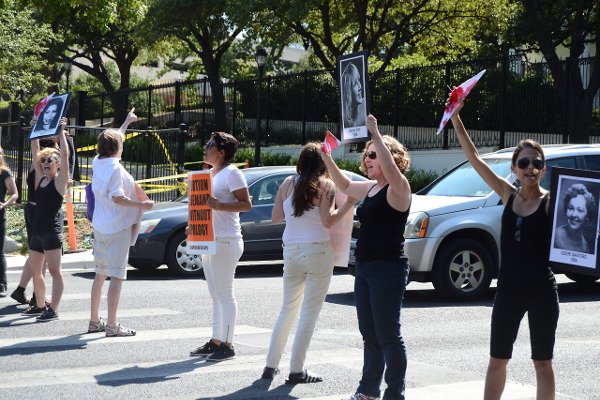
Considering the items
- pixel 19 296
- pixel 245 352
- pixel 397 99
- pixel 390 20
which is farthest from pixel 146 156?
pixel 390 20

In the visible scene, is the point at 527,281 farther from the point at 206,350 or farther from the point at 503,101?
the point at 503,101

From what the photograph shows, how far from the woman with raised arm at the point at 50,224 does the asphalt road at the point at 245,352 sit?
344 millimetres

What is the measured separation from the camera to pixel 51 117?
9.74 metres

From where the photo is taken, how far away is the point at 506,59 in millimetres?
21328

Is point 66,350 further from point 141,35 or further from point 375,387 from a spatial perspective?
point 141,35

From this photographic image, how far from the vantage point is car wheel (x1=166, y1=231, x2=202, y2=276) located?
12.7m

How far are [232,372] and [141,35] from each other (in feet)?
98.7

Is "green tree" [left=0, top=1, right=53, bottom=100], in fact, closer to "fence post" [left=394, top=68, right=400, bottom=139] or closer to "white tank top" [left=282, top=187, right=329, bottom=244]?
"fence post" [left=394, top=68, right=400, bottom=139]

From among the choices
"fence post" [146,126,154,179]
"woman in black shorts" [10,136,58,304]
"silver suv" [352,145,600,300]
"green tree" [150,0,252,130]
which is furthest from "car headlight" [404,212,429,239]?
"green tree" [150,0,252,130]

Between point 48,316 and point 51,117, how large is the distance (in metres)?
2.22

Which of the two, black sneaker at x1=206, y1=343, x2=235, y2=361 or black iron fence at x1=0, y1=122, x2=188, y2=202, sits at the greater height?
black iron fence at x1=0, y1=122, x2=188, y2=202

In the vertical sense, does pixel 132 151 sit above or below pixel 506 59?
below

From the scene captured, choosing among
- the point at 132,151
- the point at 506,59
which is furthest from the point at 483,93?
the point at 132,151

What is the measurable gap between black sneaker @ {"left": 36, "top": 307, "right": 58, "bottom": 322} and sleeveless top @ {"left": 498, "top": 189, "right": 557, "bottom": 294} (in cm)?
564
